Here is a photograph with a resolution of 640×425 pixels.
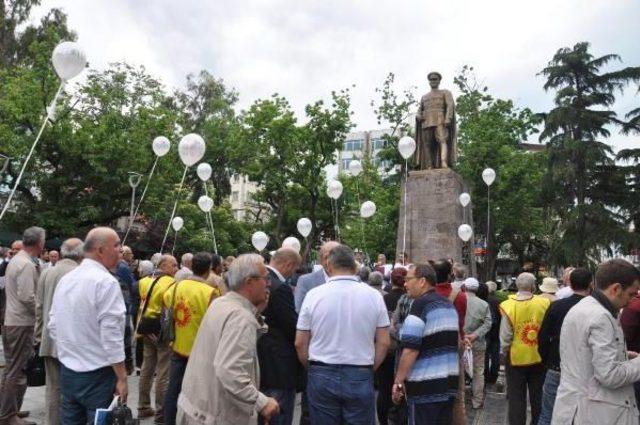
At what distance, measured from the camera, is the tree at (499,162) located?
31.3 m

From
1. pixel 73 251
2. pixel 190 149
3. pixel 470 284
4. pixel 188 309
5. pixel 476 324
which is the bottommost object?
pixel 476 324

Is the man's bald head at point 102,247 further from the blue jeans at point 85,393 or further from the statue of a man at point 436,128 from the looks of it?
the statue of a man at point 436,128

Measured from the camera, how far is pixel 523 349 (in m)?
6.25

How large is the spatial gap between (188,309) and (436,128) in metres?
10.2

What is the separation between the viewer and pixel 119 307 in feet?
12.8

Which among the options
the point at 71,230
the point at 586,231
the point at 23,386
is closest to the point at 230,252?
the point at 71,230

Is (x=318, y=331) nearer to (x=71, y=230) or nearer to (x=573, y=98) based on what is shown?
(x=71, y=230)

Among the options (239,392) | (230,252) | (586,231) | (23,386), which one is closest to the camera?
(239,392)

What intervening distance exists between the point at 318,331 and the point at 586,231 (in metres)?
26.4

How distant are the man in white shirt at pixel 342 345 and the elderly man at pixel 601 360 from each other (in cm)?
128

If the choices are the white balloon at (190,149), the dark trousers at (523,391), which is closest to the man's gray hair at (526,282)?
the dark trousers at (523,391)

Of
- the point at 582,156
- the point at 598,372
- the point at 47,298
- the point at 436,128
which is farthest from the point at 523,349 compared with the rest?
the point at 582,156

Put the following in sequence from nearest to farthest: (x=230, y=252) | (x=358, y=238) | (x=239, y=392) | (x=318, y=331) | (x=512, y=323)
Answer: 1. (x=239, y=392)
2. (x=318, y=331)
3. (x=512, y=323)
4. (x=230, y=252)
5. (x=358, y=238)

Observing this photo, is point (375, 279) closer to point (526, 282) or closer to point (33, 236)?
point (526, 282)
